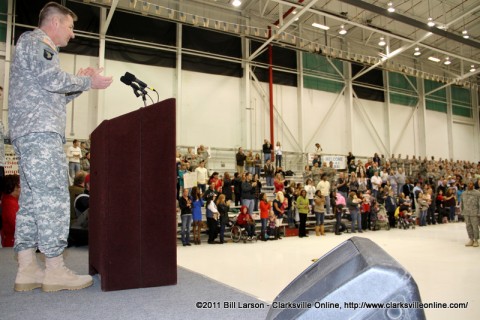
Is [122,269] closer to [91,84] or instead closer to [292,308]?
[91,84]

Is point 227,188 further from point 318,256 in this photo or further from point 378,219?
point 378,219

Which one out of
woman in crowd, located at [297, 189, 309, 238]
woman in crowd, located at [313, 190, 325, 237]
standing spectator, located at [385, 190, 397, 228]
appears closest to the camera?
woman in crowd, located at [297, 189, 309, 238]

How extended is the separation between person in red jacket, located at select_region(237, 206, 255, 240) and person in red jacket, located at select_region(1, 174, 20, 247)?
4972 millimetres

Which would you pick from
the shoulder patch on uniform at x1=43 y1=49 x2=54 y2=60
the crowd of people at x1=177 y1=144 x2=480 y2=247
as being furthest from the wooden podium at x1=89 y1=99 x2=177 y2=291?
the crowd of people at x1=177 y1=144 x2=480 y2=247

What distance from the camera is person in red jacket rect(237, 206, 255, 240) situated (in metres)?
8.52

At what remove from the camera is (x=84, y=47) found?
1179 cm

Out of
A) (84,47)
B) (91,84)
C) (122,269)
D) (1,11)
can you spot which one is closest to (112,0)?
(84,47)

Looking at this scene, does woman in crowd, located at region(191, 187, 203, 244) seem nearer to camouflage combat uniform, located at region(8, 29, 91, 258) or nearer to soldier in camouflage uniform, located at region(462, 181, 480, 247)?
soldier in camouflage uniform, located at region(462, 181, 480, 247)

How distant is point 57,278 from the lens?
1.98 m

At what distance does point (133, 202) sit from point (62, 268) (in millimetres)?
538

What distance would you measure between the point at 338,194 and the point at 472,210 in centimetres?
373

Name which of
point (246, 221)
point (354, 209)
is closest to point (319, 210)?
point (354, 209)

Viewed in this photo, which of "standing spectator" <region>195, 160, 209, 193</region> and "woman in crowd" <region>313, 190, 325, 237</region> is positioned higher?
"standing spectator" <region>195, 160, 209, 193</region>

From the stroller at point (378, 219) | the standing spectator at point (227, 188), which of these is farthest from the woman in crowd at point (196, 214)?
the stroller at point (378, 219)
